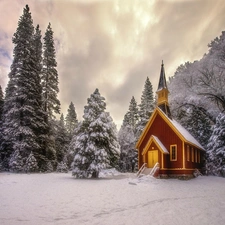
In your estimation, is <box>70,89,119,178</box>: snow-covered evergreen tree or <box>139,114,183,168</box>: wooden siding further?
<box>139,114,183,168</box>: wooden siding

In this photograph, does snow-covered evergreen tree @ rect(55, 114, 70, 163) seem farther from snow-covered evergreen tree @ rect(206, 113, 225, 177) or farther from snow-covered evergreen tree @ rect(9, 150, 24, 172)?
snow-covered evergreen tree @ rect(206, 113, 225, 177)

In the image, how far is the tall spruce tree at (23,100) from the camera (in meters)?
24.1

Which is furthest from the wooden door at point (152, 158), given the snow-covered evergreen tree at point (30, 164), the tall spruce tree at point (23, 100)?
the tall spruce tree at point (23, 100)

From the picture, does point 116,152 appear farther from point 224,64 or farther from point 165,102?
point 224,64

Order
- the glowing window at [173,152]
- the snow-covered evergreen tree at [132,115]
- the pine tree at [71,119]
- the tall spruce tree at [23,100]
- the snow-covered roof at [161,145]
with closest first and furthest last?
the snow-covered roof at [161,145], the glowing window at [173,152], the tall spruce tree at [23,100], the snow-covered evergreen tree at [132,115], the pine tree at [71,119]

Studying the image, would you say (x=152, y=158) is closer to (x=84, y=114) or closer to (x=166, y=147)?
(x=166, y=147)

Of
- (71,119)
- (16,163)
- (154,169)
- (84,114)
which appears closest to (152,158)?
(154,169)

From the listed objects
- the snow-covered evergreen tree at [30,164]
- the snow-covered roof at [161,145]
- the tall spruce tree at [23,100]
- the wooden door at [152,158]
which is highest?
the tall spruce tree at [23,100]

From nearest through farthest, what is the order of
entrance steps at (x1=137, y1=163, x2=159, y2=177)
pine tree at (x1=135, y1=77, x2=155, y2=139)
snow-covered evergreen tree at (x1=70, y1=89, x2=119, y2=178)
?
snow-covered evergreen tree at (x1=70, y1=89, x2=119, y2=178)
entrance steps at (x1=137, y1=163, x2=159, y2=177)
pine tree at (x1=135, y1=77, x2=155, y2=139)

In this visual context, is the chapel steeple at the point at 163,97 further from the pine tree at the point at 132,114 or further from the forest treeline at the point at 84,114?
the pine tree at the point at 132,114

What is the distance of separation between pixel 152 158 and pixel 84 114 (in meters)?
8.68

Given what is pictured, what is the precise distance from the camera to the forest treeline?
19969mm

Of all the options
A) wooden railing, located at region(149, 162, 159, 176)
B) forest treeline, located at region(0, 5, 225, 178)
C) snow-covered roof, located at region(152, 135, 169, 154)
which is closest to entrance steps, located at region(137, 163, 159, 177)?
wooden railing, located at region(149, 162, 159, 176)

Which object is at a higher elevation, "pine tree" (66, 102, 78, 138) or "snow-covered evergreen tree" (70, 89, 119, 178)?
"pine tree" (66, 102, 78, 138)
